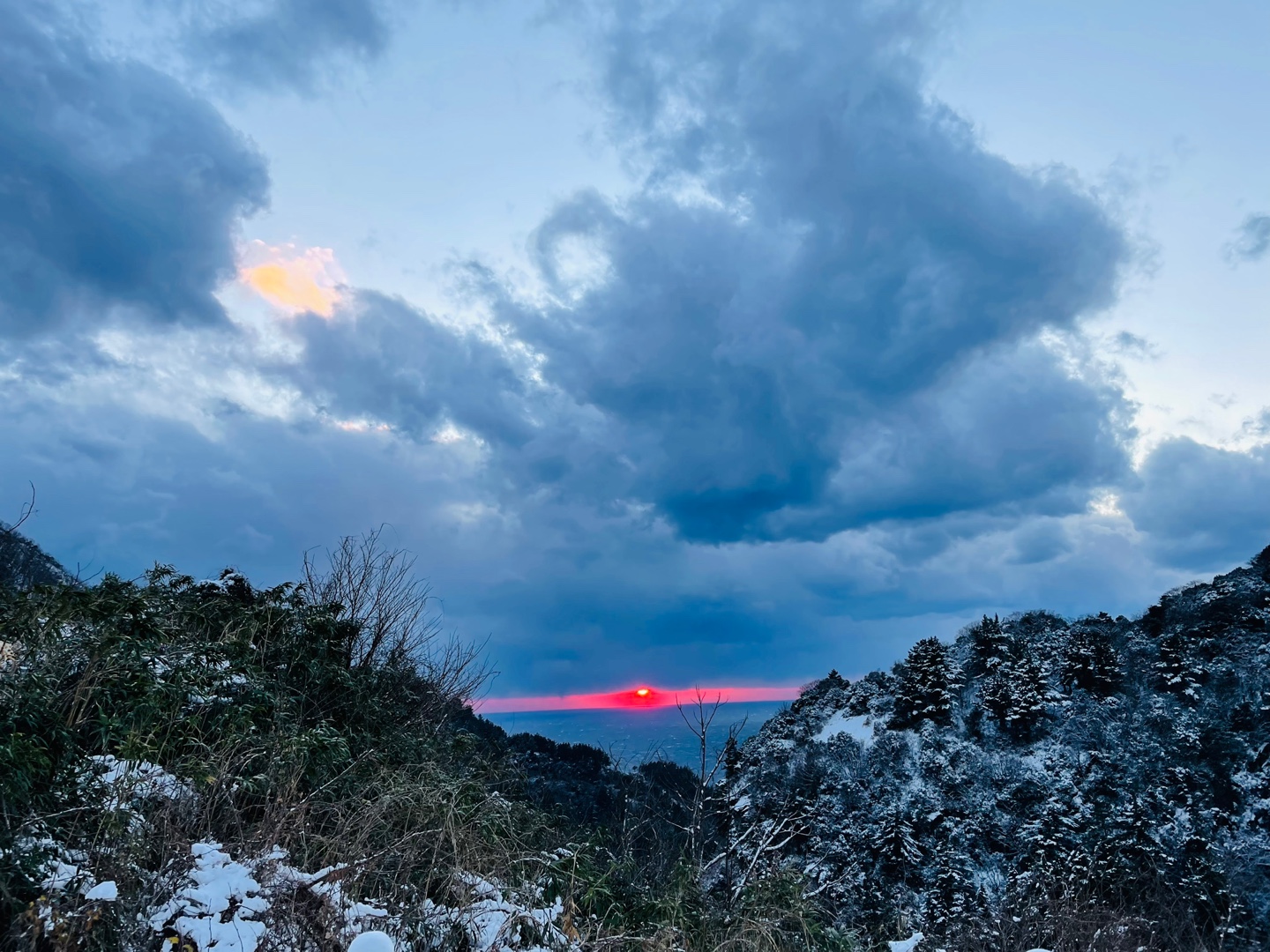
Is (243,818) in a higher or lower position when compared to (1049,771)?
higher

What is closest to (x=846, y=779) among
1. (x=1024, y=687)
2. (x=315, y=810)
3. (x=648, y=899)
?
(x=1024, y=687)

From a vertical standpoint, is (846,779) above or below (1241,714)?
below

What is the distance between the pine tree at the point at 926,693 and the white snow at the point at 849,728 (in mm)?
1150

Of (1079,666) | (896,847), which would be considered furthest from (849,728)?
(1079,666)

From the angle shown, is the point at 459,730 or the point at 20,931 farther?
the point at 459,730

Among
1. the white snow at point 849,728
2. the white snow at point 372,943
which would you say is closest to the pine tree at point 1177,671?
the white snow at point 849,728

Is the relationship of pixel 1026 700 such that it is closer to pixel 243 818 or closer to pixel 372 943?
pixel 243 818

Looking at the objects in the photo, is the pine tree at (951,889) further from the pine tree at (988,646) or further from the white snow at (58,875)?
the white snow at (58,875)

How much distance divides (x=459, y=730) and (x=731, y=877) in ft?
19.8

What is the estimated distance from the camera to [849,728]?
103 ft

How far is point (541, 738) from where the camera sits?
35.6 meters

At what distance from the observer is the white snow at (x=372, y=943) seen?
300cm

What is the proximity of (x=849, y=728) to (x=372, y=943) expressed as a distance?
3182cm

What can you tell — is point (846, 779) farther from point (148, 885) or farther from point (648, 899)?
point (148, 885)
